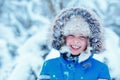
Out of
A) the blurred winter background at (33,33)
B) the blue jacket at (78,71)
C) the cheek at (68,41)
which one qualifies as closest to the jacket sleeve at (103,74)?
the blue jacket at (78,71)

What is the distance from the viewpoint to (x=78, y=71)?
438cm

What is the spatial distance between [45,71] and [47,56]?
243 centimetres

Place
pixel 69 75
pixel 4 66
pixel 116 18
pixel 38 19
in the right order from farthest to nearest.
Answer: pixel 38 19 → pixel 116 18 → pixel 4 66 → pixel 69 75

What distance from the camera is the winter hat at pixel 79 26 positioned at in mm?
4398

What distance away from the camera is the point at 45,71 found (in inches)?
177

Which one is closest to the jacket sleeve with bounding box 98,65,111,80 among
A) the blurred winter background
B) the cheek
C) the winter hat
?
the winter hat

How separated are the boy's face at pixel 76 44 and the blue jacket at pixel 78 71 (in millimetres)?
101

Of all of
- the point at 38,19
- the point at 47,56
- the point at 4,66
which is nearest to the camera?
the point at 47,56

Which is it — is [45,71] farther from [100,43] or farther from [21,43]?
[21,43]

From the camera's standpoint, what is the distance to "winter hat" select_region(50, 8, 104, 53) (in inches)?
173

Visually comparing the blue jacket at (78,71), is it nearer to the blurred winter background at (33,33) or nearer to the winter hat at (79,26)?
the winter hat at (79,26)

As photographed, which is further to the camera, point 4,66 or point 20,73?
point 4,66

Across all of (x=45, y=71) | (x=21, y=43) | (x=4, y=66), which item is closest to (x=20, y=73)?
(x=4, y=66)

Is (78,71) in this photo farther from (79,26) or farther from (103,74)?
(79,26)
